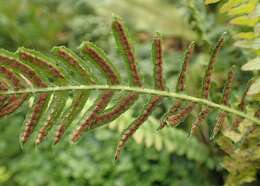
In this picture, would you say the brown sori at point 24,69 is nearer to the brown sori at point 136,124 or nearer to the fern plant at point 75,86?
the fern plant at point 75,86

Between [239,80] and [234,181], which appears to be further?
[239,80]

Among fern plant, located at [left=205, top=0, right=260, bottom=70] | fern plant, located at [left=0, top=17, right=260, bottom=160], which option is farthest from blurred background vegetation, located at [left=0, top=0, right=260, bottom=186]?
fern plant, located at [left=0, top=17, right=260, bottom=160]

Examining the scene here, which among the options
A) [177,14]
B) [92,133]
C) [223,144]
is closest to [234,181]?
[223,144]

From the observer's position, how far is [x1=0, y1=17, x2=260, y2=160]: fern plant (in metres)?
1.02

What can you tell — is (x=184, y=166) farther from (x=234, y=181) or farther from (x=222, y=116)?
(x=222, y=116)

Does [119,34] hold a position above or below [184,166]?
above

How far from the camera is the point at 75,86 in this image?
1.07 m

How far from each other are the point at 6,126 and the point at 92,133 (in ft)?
1.37

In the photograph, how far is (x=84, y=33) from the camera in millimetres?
2844

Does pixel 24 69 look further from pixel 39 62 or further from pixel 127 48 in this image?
pixel 127 48

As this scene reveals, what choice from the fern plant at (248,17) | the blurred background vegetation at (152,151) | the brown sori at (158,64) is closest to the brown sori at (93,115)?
the brown sori at (158,64)

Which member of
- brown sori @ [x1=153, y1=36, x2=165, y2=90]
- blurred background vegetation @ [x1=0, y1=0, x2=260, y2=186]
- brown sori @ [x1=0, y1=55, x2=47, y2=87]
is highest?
brown sori @ [x1=0, y1=55, x2=47, y2=87]

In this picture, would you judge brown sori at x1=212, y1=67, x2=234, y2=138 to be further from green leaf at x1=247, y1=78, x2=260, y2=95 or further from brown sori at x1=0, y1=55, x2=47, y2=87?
brown sori at x1=0, y1=55, x2=47, y2=87

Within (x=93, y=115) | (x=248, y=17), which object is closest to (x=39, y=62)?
(x=93, y=115)
